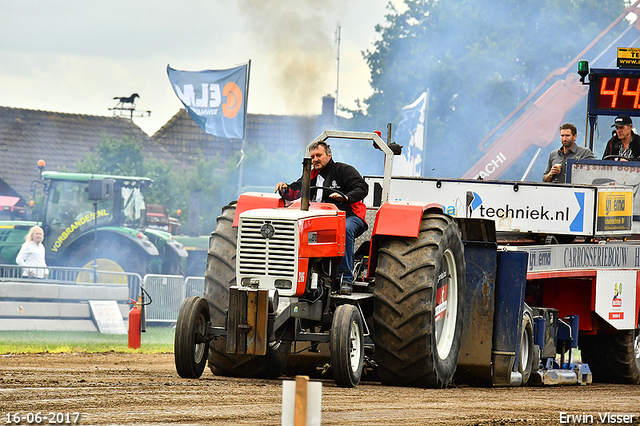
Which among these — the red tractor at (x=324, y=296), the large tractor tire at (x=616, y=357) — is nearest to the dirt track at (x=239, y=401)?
the red tractor at (x=324, y=296)

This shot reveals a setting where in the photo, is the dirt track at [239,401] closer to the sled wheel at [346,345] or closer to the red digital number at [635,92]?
the sled wheel at [346,345]

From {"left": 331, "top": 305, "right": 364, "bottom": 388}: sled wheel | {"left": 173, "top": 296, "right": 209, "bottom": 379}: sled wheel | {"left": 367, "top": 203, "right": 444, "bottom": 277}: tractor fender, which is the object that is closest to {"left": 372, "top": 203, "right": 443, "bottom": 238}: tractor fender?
{"left": 367, "top": 203, "right": 444, "bottom": 277}: tractor fender

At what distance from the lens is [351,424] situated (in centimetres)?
541

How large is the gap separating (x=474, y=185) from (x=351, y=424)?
5.67 metres

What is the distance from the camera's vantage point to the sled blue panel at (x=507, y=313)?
8.80 metres

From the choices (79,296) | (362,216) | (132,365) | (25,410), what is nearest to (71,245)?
(79,296)

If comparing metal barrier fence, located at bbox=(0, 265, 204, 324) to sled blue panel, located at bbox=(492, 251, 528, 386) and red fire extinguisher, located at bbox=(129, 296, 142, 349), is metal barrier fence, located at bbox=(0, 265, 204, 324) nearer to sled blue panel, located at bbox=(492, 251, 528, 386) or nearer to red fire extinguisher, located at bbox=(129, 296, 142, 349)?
red fire extinguisher, located at bbox=(129, 296, 142, 349)

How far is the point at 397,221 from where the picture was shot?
7812 mm

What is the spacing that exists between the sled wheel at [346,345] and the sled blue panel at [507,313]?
77.3 inches

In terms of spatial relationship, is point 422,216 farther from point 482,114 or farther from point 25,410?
point 482,114

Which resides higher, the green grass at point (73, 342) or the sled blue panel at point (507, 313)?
the sled blue panel at point (507, 313)

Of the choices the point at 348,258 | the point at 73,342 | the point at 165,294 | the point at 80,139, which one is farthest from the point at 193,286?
the point at 80,139

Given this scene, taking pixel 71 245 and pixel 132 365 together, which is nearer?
pixel 132 365

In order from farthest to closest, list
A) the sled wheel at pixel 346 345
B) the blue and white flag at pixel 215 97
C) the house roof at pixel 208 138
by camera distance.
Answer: the house roof at pixel 208 138
the blue and white flag at pixel 215 97
the sled wheel at pixel 346 345
